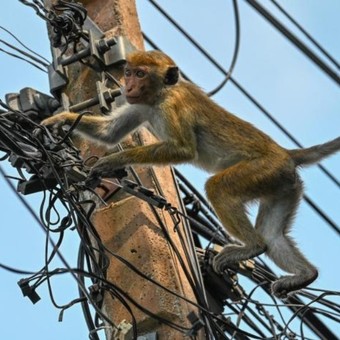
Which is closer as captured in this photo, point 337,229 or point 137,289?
point 137,289

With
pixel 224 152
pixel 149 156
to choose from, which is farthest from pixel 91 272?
pixel 224 152

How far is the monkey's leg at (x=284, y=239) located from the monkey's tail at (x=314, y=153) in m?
0.16

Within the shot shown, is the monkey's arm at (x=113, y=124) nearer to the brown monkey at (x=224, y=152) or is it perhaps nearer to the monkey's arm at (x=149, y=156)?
the brown monkey at (x=224, y=152)

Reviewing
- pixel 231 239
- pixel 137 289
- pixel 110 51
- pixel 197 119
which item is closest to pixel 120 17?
pixel 110 51

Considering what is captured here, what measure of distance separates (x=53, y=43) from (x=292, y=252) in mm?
2210

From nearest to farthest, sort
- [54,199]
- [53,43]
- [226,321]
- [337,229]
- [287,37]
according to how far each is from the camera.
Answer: [287,37], [54,199], [226,321], [53,43], [337,229]

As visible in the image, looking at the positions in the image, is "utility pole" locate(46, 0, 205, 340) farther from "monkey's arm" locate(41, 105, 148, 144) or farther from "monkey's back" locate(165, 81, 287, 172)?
"monkey's back" locate(165, 81, 287, 172)

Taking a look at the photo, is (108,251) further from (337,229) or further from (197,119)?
(337,229)

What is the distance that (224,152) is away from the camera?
23.1 feet

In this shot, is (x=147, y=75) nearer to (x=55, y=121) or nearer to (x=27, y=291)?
(x=55, y=121)

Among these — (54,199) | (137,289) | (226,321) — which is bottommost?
(226,321)

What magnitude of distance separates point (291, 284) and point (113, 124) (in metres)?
1.66

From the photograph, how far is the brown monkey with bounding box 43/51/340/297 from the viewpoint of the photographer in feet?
21.6

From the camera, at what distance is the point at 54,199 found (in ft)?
17.8
